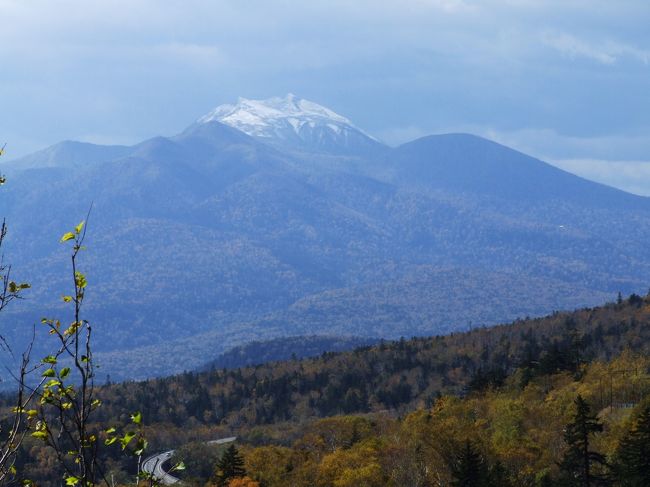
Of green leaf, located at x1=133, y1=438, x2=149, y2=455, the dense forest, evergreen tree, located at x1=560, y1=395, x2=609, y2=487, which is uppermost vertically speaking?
green leaf, located at x1=133, y1=438, x2=149, y2=455

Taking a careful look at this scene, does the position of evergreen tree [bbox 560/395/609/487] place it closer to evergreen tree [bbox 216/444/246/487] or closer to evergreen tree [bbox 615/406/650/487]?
evergreen tree [bbox 615/406/650/487]

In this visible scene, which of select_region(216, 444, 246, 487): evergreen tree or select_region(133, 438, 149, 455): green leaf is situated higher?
select_region(133, 438, 149, 455): green leaf

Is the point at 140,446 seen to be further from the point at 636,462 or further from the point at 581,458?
the point at 581,458

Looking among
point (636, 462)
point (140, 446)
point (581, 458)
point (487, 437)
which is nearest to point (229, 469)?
point (581, 458)

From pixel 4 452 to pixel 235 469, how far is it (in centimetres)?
7017

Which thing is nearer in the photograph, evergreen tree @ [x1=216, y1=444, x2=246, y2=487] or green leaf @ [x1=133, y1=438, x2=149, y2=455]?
green leaf @ [x1=133, y1=438, x2=149, y2=455]

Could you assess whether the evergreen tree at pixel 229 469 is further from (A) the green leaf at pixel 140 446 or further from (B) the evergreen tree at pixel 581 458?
(A) the green leaf at pixel 140 446

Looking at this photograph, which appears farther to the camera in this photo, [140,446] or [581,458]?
[581,458]

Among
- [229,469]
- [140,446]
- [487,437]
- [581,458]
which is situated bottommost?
[487,437]

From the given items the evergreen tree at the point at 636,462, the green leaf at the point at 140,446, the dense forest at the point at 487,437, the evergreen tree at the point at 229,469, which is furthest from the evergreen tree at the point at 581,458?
the green leaf at the point at 140,446

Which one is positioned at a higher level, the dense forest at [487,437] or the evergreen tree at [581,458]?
the evergreen tree at [581,458]

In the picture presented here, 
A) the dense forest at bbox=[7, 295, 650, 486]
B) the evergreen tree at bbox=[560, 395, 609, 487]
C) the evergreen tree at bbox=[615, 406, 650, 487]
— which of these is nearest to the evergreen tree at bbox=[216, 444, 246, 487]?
the dense forest at bbox=[7, 295, 650, 486]

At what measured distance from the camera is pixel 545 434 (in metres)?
91.5

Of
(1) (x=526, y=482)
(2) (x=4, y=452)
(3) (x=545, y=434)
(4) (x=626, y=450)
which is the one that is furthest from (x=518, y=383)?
(2) (x=4, y=452)
